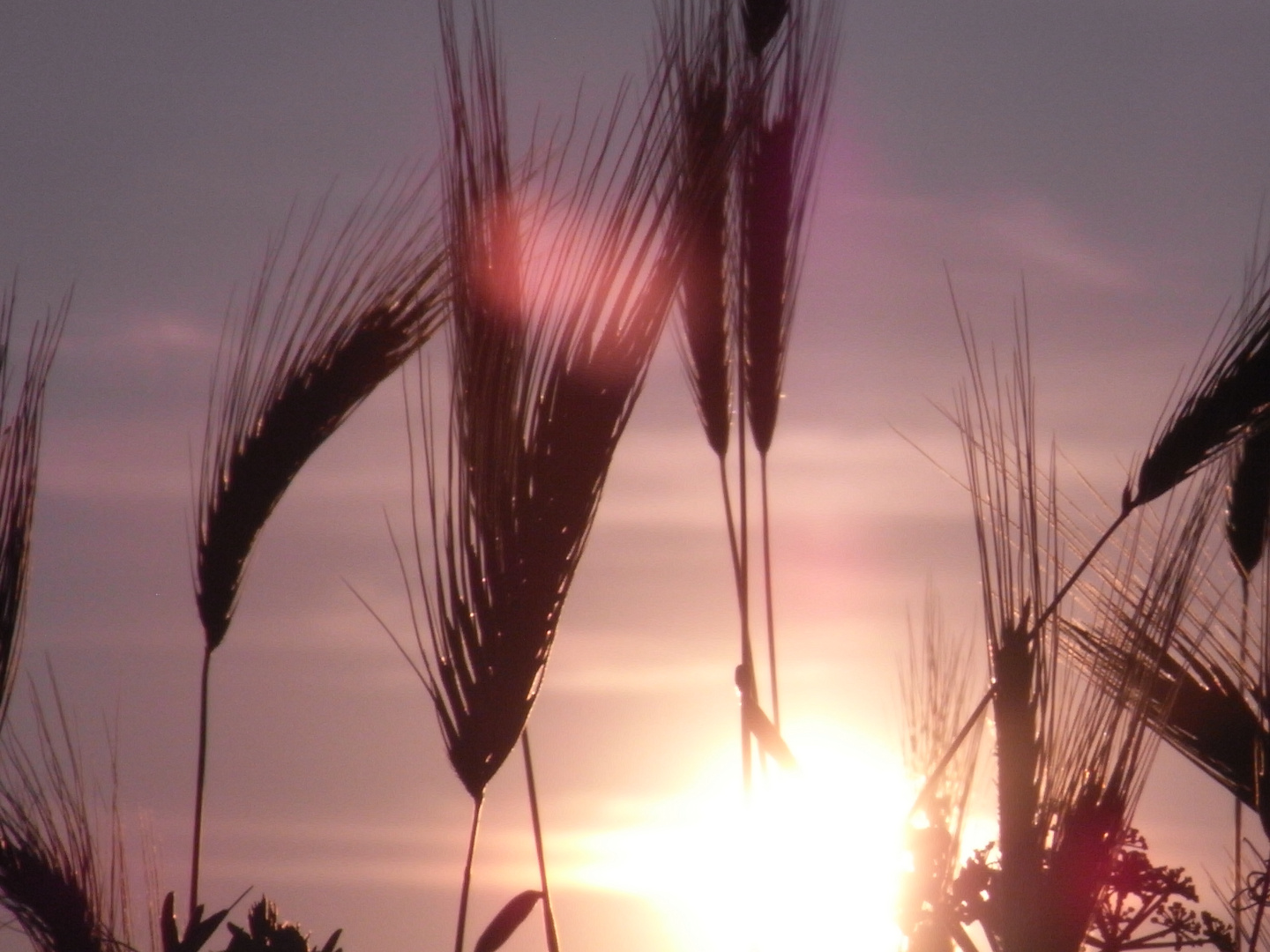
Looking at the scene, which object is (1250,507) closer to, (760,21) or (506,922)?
(760,21)

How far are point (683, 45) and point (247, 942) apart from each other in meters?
1.01

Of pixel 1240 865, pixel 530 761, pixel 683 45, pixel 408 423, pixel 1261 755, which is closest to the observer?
pixel 408 423

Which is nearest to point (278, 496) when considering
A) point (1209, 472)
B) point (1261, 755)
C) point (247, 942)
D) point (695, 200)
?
point (247, 942)

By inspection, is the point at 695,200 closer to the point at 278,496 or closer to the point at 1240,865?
the point at 278,496

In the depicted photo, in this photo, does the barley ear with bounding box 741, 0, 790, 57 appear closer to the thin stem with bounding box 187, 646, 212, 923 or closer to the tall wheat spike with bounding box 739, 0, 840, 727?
the tall wheat spike with bounding box 739, 0, 840, 727

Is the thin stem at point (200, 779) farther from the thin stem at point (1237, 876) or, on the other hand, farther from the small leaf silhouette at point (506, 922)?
the thin stem at point (1237, 876)

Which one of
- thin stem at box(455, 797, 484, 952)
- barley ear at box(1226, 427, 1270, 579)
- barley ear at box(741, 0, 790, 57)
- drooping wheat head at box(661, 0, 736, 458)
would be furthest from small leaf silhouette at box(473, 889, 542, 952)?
barley ear at box(1226, 427, 1270, 579)

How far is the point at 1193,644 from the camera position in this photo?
5.75 ft

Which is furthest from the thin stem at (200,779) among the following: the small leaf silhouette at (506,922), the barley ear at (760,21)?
the barley ear at (760,21)

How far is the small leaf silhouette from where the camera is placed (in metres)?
1.25

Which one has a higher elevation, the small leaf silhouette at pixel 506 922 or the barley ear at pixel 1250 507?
the barley ear at pixel 1250 507

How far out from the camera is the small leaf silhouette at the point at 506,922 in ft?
4.10

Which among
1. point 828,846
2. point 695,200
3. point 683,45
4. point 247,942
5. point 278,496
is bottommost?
point 247,942

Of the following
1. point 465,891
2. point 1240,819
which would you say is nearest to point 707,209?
point 465,891
